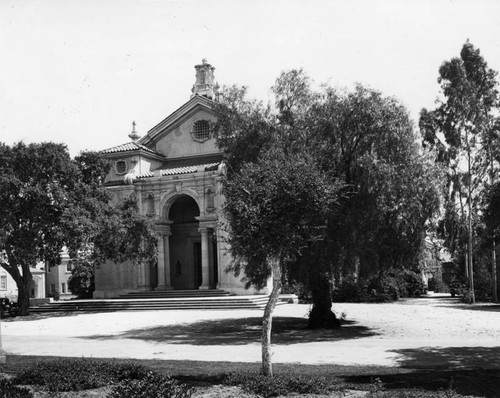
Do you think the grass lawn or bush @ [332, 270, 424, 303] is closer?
the grass lawn

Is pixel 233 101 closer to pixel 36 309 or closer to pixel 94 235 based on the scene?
pixel 94 235

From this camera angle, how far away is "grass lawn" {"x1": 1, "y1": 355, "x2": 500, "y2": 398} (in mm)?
9586

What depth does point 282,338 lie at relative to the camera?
1883 cm

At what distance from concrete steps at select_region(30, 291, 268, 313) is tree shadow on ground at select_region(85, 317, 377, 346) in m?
8.36

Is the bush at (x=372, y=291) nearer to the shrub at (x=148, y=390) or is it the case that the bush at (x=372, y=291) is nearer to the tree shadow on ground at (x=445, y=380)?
the tree shadow on ground at (x=445, y=380)

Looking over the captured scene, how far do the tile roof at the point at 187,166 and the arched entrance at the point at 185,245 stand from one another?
2299mm

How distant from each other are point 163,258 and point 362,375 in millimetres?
31014

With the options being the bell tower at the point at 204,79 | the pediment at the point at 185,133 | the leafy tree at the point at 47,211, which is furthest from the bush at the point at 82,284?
the bell tower at the point at 204,79

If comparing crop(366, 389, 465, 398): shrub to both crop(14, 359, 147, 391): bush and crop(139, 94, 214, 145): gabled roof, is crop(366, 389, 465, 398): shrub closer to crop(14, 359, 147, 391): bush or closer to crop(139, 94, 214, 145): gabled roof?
crop(14, 359, 147, 391): bush

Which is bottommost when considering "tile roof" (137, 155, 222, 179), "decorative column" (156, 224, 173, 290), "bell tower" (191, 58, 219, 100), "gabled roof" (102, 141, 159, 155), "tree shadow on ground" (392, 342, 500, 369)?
"tree shadow on ground" (392, 342, 500, 369)

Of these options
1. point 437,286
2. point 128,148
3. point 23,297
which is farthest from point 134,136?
point 437,286

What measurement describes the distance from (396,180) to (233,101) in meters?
6.91

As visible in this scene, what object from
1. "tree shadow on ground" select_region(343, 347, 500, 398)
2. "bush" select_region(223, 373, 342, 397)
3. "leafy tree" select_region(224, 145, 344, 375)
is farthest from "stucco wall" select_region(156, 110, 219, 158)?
"bush" select_region(223, 373, 342, 397)

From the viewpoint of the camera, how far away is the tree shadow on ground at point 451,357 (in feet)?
41.0
